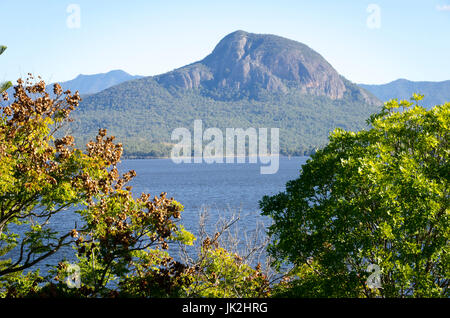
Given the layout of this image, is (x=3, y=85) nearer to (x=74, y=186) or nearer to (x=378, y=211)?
(x=74, y=186)

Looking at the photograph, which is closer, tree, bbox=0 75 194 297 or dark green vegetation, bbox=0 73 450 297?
tree, bbox=0 75 194 297

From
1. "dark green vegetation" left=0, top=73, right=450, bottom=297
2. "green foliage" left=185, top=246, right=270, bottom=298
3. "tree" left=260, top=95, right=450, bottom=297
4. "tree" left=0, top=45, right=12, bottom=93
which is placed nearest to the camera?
"dark green vegetation" left=0, top=73, right=450, bottom=297

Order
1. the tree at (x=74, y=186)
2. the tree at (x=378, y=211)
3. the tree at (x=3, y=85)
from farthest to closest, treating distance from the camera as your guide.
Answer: the tree at (x=3, y=85)
the tree at (x=378, y=211)
the tree at (x=74, y=186)

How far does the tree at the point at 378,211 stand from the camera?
10516 mm

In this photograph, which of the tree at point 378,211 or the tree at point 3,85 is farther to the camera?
the tree at point 3,85

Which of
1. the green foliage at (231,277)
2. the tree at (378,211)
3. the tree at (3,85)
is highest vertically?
the tree at (3,85)

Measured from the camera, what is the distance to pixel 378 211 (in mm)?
10844

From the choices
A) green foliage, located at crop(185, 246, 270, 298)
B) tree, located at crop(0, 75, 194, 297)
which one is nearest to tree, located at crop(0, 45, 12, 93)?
tree, located at crop(0, 75, 194, 297)

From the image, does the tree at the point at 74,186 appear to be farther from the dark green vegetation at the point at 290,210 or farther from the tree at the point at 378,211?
the tree at the point at 378,211

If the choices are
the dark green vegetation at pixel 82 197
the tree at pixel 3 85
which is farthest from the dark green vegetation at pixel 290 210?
the tree at pixel 3 85

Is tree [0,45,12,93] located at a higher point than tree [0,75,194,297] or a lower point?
higher

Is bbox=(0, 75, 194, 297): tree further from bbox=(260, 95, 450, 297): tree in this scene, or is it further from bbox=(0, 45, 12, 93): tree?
bbox=(260, 95, 450, 297): tree

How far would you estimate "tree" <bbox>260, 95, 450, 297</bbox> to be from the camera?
34.5ft
